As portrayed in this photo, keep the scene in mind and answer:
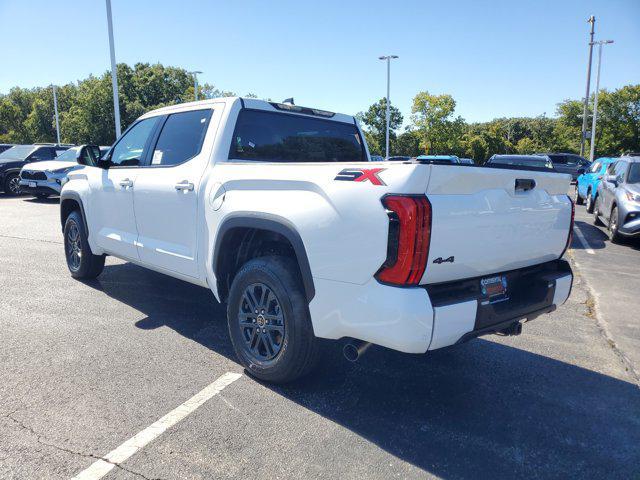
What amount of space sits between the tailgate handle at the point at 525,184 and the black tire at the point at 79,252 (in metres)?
4.71

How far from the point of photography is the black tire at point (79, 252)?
5.71 metres

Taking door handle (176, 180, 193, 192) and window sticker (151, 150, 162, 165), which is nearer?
door handle (176, 180, 193, 192)

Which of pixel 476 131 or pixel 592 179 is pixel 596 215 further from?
pixel 476 131

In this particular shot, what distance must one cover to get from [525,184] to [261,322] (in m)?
1.94

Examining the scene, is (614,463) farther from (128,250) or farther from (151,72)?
(151,72)

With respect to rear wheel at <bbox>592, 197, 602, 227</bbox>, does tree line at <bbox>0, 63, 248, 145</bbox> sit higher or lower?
higher

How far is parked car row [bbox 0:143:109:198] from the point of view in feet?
48.8

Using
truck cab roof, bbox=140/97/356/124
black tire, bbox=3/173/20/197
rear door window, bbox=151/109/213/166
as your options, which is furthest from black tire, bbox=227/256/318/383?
black tire, bbox=3/173/20/197

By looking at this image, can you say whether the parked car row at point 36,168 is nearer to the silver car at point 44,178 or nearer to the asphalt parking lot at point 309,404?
the silver car at point 44,178

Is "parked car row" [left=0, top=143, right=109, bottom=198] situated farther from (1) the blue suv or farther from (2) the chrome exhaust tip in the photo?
(1) the blue suv

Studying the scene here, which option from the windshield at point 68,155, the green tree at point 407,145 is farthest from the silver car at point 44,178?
the green tree at point 407,145

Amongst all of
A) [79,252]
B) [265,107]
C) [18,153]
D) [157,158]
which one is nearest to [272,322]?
[265,107]

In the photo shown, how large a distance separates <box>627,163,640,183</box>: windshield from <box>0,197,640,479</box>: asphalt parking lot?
602 centimetres

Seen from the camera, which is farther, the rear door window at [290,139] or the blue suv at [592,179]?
the blue suv at [592,179]
